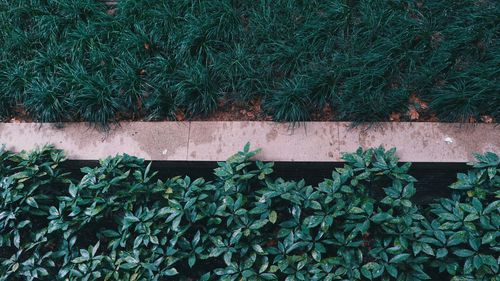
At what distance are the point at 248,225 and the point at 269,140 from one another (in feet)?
2.72

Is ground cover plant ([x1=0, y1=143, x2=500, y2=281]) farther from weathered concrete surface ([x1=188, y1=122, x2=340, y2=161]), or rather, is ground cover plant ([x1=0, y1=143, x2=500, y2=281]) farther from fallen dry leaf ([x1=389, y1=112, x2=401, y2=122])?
fallen dry leaf ([x1=389, y1=112, x2=401, y2=122])

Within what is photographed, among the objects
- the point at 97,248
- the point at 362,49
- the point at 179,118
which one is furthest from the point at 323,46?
the point at 97,248

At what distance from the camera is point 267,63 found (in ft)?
13.3

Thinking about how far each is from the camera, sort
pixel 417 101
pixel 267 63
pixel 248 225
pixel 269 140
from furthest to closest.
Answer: pixel 267 63, pixel 417 101, pixel 269 140, pixel 248 225

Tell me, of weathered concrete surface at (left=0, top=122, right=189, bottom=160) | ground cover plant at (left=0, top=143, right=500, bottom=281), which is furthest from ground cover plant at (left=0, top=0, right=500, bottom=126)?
ground cover plant at (left=0, top=143, right=500, bottom=281)

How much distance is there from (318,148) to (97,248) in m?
1.98

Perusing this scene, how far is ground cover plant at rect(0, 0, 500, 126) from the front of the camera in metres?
3.84

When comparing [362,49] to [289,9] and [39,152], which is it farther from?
[39,152]

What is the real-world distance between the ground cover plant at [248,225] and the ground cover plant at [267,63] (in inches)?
24.0

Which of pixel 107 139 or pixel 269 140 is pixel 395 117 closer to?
pixel 269 140

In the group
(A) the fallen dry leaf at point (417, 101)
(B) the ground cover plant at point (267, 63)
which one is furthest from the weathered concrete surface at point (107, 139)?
(A) the fallen dry leaf at point (417, 101)

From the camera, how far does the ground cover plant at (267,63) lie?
3.84 m

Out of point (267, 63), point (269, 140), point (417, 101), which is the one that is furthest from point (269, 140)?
point (417, 101)

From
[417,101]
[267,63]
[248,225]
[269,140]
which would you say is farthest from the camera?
[267,63]
